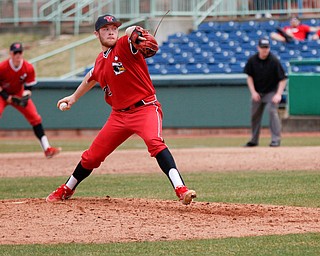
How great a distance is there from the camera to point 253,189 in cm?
1070

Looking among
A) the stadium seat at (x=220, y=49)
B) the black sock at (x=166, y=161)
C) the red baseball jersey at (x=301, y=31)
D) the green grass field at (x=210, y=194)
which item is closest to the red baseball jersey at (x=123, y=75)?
the black sock at (x=166, y=161)

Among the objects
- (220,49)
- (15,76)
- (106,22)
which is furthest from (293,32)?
(106,22)

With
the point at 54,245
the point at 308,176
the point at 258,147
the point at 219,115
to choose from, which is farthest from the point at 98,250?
the point at 219,115

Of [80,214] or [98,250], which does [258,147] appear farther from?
[98,250]

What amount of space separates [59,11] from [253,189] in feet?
69.7

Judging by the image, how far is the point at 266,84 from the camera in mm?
17062

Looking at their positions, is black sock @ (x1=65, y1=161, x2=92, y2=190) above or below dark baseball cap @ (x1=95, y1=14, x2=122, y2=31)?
below

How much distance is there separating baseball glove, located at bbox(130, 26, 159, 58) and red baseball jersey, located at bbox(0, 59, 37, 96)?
7.30m

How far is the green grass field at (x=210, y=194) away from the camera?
6734 millimetres

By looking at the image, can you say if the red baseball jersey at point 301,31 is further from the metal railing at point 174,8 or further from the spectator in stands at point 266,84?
the spectator in stands at point 266,84

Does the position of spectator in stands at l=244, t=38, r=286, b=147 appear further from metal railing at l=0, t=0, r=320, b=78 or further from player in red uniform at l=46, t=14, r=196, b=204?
metal railing at l=0, t=0, r=320, b=78

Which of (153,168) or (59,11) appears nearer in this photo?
(153,168)

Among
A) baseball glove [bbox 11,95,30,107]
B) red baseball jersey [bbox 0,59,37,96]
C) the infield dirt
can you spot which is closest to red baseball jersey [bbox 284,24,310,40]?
red baseball jersey [bbox 0,59,37,96]

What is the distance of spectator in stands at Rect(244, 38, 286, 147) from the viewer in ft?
55.5
